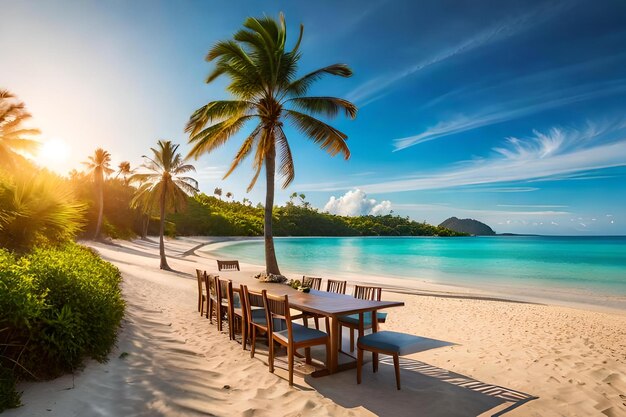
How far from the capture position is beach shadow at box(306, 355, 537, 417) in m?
3.52

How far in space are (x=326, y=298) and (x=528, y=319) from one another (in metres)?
6.63

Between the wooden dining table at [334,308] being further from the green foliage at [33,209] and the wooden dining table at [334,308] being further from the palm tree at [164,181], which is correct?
the palm tree at [164,181]

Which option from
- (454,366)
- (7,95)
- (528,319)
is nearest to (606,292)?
(528,319)

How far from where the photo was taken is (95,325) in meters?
3.73

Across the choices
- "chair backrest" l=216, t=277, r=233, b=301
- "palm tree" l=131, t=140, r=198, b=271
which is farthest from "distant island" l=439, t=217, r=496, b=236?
"chair backrest" l=216, t=277, r=233, b=301

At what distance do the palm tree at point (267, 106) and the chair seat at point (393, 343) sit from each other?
5.96 metres

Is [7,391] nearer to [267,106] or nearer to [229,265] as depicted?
[229,265]

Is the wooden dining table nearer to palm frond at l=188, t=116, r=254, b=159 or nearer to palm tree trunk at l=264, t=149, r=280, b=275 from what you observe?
palm tree trunk at l=264, t=149, r=280, b=275

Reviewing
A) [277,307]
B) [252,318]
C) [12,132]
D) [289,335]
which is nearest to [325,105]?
[252,318]

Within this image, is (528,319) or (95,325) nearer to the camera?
(95,325)

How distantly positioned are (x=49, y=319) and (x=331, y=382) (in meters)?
3.03

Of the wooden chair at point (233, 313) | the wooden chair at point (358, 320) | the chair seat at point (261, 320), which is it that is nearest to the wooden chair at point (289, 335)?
the chair seat at point (261, 320)

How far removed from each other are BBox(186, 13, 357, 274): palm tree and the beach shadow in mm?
5899

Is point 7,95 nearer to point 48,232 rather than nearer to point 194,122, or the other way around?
point 194,122
